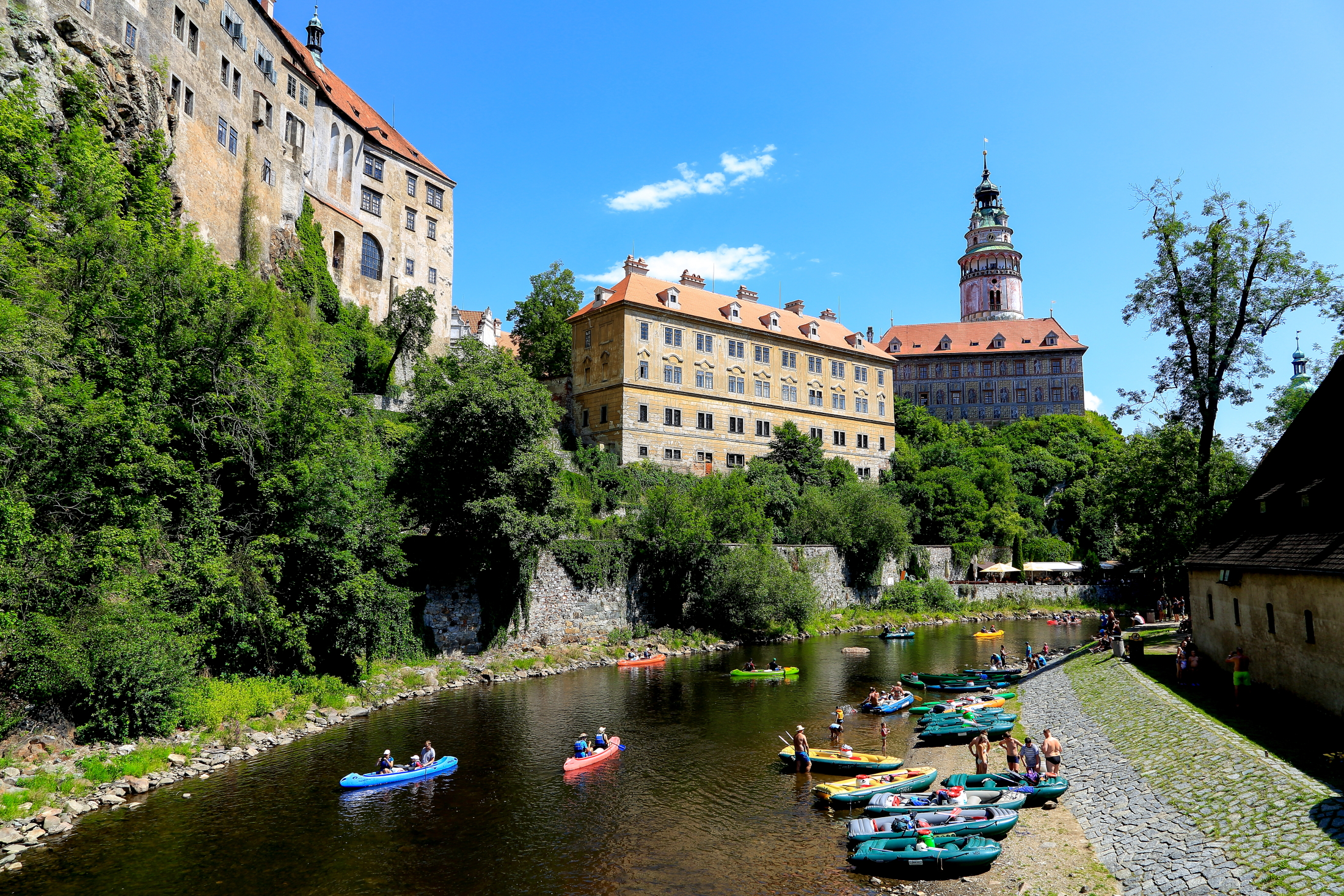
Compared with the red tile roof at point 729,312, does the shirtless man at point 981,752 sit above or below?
below

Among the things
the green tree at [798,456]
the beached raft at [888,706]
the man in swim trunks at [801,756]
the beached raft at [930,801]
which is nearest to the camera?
the beached raft at [930,801]

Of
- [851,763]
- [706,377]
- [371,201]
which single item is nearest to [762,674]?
[851,763]

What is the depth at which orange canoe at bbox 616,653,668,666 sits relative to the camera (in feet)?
120

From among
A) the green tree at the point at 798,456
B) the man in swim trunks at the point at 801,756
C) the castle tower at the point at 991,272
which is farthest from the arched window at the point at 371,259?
the castle tower at the point at 991,272

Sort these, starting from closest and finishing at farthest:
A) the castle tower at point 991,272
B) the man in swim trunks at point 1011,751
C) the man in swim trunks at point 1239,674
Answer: the man in swim trunks at point 1011,751, the man in swim trunks at point 1239,674, the castle tower at point 991,272

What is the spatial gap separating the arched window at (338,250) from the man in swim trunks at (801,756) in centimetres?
4092

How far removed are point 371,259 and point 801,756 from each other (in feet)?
147

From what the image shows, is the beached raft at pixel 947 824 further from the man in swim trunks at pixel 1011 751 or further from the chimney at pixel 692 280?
the chimney at pixel 692 280

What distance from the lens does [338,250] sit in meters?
48.3

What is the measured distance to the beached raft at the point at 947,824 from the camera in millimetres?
15055

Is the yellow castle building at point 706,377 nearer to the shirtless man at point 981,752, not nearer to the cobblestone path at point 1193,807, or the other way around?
the shirtless man at point 981,752

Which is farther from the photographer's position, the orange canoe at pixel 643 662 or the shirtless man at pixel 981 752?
the orange canoe at pixel 643 662

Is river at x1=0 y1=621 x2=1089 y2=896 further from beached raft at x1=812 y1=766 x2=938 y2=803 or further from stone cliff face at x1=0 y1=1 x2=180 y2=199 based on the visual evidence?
stone cliff face at x1=0 y1=1 x2=180 y2=199

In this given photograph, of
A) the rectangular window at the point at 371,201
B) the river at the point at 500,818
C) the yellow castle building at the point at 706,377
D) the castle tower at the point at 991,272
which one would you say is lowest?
the river at the point at 500,818
